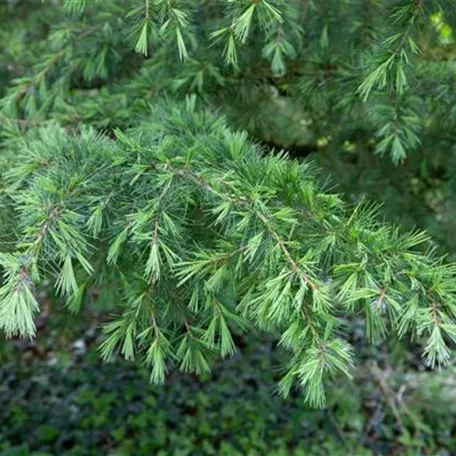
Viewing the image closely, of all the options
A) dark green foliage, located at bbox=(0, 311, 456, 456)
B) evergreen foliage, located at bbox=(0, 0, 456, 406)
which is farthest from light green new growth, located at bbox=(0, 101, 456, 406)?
dark green foliage, located at bbox=(0, 311, 456, 456)

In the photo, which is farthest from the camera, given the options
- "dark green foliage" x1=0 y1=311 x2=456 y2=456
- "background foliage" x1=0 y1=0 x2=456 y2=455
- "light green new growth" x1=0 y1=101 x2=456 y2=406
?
"dark green foliage" x1=0 y1=311 x2=456 y2=456

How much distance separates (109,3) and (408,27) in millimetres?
766

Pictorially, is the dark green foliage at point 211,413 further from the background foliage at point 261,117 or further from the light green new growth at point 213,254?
the light green new growth at point 213,254

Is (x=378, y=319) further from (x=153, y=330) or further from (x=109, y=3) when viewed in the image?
(x=109, y=3)

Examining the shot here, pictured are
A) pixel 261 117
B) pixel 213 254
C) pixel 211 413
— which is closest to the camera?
pixel 213 254

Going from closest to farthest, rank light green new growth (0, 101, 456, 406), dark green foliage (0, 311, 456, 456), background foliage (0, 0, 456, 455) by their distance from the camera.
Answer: light green new growth (0, 101, 456, 406)
background foliage (0, 0, 456, 455)
dark green foliage (0, 311, 456, 456)

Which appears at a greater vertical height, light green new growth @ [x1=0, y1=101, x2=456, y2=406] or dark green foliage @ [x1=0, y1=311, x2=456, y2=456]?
light green new growth @ [x1=0, y1=101, x2=456, y2=406]

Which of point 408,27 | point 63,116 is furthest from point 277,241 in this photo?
point 63,116

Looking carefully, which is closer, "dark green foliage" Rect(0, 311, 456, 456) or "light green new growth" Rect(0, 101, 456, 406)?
"light green new growth" Rect(0, 101, 456, 406)

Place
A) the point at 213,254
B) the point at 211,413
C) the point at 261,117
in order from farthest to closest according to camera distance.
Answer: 1. the point at 211,413
2. the point at 261,117
3. the point at 213,254

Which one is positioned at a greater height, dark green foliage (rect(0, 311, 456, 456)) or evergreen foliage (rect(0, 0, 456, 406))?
evergreen foliage (rect(0, 0, 456, 406))

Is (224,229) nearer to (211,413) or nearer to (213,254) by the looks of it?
(213,254)

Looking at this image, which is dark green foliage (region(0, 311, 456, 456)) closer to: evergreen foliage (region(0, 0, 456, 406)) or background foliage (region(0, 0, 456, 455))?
background foliage (region(0, 0, 456, 455))

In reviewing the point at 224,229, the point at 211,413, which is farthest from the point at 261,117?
the point at 211,413
